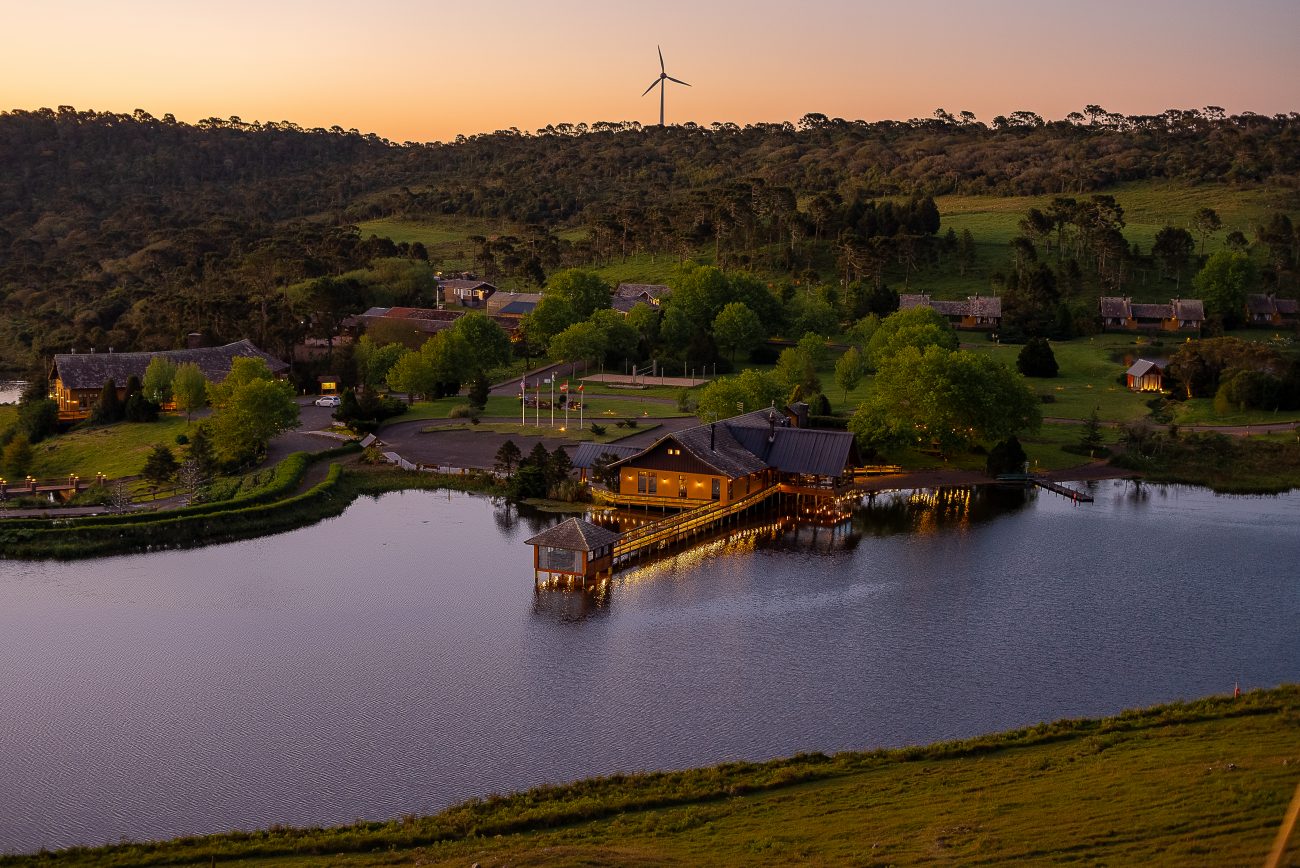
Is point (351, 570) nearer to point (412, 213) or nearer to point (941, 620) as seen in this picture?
point (941, 620)

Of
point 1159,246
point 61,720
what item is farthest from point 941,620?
point 1159,246

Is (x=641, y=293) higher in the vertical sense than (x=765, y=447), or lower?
higher

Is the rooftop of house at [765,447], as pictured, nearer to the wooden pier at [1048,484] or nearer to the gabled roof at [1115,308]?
the wooden pier at [1048,484]

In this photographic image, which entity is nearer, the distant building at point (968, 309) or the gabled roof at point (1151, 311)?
the gabled roof at point (1151, 311)

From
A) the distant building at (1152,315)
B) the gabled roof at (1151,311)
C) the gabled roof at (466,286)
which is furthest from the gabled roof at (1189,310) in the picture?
the gabled roof at (466,286)

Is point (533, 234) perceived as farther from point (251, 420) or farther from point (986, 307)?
point (251, 420)

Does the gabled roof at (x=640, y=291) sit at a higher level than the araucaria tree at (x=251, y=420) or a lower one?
higher

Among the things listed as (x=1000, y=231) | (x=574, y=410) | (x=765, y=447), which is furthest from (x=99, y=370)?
(x=1000, y=231)

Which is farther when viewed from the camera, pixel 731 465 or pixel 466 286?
pixel 466 286
